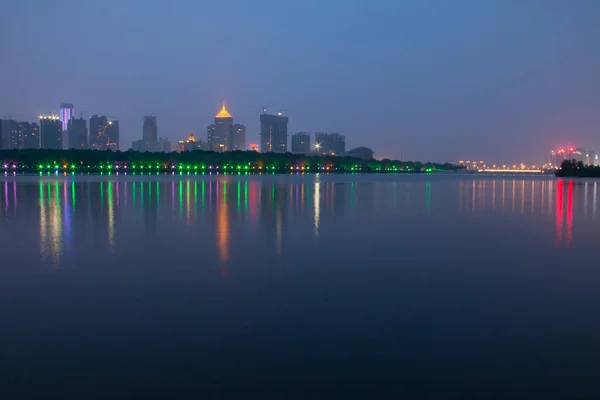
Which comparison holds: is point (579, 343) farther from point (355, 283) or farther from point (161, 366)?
point (161, 366)

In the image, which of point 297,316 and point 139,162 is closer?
point 297,316

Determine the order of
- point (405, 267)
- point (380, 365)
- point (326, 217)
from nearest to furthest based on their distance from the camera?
point (380, 365) → point (405, 267) → point (326, 217)

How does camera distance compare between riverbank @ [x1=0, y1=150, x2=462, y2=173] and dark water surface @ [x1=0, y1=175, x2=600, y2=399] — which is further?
riverbank @ [x1=0, y1=150, x2=462, y2=173]

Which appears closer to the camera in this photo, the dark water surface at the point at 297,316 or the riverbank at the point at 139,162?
the dark water surface at the point at 297,316

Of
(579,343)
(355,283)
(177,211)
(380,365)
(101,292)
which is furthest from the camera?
(177,211)

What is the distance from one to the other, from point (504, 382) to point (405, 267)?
18.2 feet

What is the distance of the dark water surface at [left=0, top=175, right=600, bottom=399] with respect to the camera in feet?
16.8

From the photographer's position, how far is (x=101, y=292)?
8.40 m

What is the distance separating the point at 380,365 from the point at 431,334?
1.24 metres

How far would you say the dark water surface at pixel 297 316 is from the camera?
511cm

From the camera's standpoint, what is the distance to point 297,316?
7.08 m

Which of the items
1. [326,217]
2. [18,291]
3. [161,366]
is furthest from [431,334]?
[326,217]

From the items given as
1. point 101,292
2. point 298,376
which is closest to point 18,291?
point 101,292

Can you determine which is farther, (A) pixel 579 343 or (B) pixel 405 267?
(B) pixel 405 267
